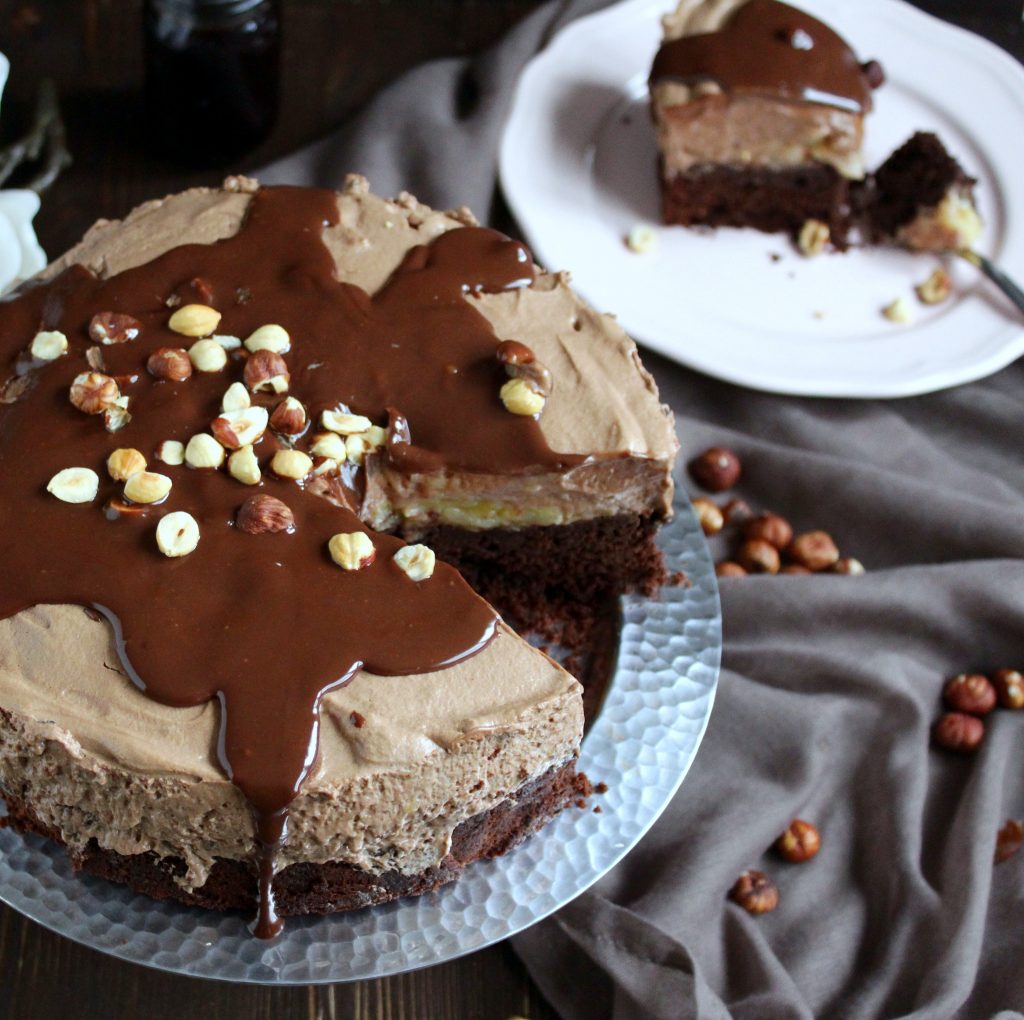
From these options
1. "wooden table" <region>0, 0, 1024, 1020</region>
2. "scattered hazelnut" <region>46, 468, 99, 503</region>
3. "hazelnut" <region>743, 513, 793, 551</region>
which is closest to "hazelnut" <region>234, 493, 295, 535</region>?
"scattered hazelnut" <region>46, 468, 99, 503</region>

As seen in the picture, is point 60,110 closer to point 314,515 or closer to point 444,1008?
point 314,515

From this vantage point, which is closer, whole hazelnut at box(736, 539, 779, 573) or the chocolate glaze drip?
whole hazelnut at box(736, 539, 779, 573)

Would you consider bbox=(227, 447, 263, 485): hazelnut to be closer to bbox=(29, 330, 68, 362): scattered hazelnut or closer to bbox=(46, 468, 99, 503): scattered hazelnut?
bbox=(46, 468, 99, 503): scattered hazelnut

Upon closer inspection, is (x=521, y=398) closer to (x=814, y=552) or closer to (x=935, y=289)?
(x=814, y=552)

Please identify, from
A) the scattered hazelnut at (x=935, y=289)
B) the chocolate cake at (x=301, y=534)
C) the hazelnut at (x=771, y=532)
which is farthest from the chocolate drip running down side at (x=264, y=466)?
the scattered hazelnut at (x=935, y=289)

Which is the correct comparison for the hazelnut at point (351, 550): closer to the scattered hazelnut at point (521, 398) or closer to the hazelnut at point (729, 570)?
the scattered hazelnut at point (521, 398)

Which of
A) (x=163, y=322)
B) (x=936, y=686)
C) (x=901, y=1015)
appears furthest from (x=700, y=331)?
(x=901, y=1015)
